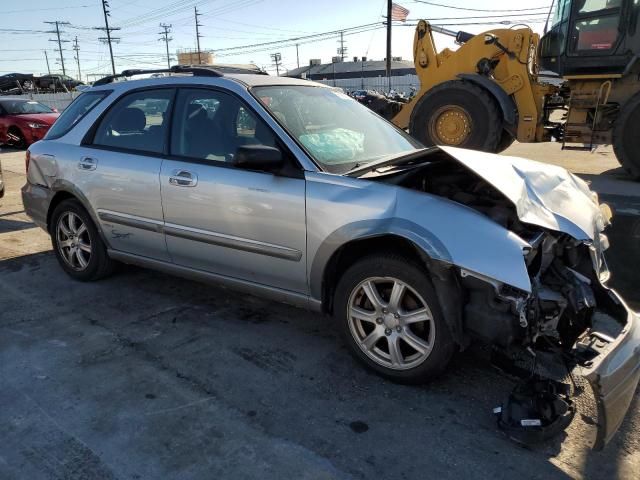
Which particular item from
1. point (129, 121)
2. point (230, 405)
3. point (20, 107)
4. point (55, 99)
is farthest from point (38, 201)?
point (55, 99)

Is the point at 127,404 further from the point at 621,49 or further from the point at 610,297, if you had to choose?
the point at 621,49

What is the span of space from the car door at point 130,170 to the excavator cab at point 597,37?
7.84 m

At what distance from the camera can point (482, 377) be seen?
3.10m

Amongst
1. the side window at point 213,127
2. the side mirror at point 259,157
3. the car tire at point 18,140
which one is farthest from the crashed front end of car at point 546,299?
the car tire at point 18,140

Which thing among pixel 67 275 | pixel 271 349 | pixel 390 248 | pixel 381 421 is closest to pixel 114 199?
pixel 67 275

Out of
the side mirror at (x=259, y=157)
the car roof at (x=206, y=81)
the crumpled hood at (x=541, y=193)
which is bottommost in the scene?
the crumpled hood at (x=541, y=193)

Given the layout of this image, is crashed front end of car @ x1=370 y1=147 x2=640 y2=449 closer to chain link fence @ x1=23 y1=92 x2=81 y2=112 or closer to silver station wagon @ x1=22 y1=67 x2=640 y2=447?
silver station wagon @ x1=22 y1=67 x2=640 y2=447

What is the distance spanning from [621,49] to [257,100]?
25.5ft

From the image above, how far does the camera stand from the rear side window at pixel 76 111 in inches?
178

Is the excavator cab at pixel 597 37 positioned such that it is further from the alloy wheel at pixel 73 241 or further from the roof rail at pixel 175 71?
the alloy wheel at pixel 73 241

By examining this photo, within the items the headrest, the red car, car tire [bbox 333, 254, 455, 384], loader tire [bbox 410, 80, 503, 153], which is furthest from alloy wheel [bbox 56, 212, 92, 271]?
the red car

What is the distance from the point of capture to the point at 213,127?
3.75 metres

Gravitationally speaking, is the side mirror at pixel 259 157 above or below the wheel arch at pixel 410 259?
above

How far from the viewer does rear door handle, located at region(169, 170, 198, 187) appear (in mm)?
3650
